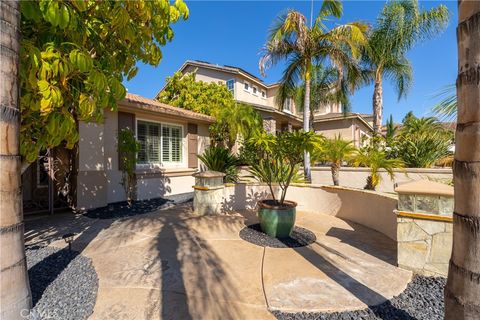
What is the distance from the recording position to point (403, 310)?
8.89 feet

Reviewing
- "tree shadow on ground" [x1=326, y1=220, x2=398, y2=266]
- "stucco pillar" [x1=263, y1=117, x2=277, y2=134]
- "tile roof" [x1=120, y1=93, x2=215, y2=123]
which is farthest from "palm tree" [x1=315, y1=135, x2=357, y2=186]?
"stucco pillar" [x1=263, y1=117, x2=277, y2=134]

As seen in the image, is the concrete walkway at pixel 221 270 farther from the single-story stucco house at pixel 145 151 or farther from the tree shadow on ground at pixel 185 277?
the single-story stucco house at pixel 145 151

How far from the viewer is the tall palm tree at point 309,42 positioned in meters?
8.91

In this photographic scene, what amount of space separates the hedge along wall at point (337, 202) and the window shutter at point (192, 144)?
4.46 metres

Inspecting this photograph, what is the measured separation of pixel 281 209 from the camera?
494 centimetres

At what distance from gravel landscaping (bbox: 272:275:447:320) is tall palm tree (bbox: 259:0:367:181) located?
21.8 feet

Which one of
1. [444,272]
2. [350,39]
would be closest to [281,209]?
[444,272]

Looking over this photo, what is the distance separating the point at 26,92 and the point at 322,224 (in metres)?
6.22

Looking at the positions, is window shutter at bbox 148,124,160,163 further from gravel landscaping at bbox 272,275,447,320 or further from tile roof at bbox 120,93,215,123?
gravel landscaping at bbox 272,275,447,320

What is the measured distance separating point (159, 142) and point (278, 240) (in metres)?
7.21

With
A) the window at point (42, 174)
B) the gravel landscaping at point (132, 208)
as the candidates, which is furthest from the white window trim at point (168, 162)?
the window at point (42, 174)

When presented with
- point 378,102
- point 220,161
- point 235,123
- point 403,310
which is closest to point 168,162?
point 220,161

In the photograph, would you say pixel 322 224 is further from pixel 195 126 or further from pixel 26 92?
pixel 195 126

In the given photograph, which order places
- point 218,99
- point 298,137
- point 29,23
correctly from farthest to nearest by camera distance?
1. point 218,99
2. point 298,137
3. point 29,23
